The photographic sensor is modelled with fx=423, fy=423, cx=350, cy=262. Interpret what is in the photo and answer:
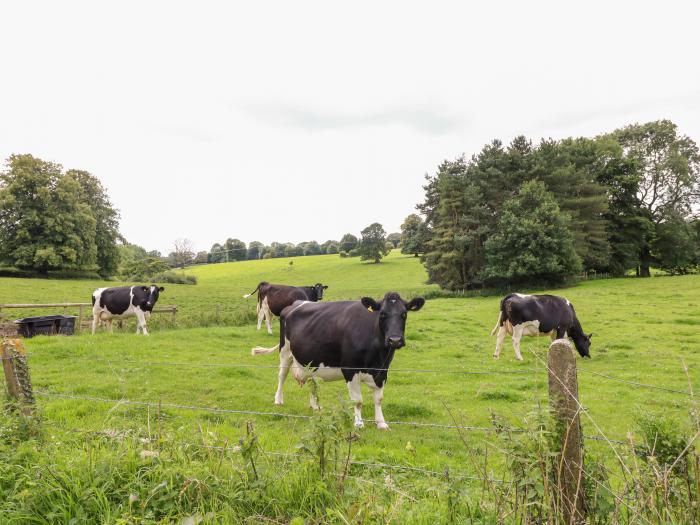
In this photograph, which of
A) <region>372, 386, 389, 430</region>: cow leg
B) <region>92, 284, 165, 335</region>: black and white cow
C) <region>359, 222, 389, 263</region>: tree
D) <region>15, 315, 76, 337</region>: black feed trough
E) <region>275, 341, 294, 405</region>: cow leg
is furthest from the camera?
<region>359, 222, 389, 263</region>: tree

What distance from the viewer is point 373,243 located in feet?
234

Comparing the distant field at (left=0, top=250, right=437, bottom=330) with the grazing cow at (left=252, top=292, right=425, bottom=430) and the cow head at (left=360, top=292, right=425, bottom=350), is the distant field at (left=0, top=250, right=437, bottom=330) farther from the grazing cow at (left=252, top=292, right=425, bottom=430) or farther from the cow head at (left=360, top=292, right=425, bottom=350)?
the cow head at (left=360, top=292, right=425, bottom=350)

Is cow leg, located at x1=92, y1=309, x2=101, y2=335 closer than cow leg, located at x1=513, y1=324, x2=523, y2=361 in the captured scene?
No

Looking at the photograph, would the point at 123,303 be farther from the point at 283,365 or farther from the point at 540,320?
the point at 540,320

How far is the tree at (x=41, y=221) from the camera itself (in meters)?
40.3

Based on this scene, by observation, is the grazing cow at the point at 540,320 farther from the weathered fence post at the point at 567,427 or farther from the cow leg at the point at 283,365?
the weathered fence post at the point at 567,427

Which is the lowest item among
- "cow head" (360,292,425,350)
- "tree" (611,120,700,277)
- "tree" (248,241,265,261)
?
"cow head" (360,292,425,350)

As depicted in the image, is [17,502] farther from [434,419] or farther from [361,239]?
[361,239]

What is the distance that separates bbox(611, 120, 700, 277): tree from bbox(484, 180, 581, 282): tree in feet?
43.1

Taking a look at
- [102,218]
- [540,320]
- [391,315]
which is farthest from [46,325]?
[102,218]

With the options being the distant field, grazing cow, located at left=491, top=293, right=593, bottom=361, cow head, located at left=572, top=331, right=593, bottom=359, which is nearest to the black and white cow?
the distant field

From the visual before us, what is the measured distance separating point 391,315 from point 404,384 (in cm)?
389

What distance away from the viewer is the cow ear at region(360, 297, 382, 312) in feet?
21.9

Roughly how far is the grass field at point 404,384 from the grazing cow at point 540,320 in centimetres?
60
